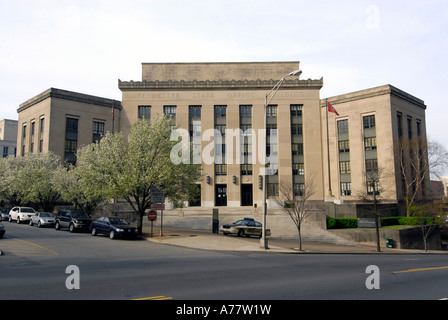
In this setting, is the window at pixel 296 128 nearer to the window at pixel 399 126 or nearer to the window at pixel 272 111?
the window at pixel 272 111

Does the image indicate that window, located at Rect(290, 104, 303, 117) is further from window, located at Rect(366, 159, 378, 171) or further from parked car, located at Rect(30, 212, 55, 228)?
parked car, located at Rect(30, 212, 55, 228)

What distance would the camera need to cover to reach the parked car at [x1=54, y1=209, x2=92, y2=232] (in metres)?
25.4

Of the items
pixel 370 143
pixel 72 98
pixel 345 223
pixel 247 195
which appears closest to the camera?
pixel 345 223

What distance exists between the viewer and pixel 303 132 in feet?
169

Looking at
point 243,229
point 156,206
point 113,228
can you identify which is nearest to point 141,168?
point 156,206

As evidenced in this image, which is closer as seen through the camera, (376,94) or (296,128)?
(296,128)

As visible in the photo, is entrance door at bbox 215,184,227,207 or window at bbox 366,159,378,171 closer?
entrance door at bbox 215,184,227,207

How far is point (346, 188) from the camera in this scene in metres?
54.2

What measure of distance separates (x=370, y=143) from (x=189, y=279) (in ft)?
161

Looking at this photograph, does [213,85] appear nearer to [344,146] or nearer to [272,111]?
[272,111]

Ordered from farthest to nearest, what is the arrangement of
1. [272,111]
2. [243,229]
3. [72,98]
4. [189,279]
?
[272,111] < [72,98] < [243,229] < [189,279]

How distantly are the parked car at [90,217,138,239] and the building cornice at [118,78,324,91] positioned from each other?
1242 inches

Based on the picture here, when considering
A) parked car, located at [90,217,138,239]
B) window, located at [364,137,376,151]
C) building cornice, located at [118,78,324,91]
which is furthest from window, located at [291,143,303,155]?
parked car, located at [90,217,138,239]
